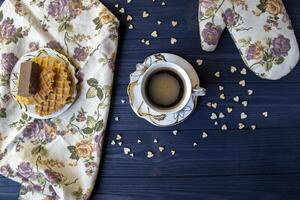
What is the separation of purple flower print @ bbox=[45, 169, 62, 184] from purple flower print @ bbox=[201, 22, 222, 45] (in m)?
0.33

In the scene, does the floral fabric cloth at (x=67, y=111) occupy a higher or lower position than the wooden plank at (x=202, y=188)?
→ higher

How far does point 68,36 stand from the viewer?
73 cm

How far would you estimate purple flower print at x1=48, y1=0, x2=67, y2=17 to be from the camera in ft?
2.42

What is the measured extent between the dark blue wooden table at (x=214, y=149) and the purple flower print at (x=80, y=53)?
3.3 inches

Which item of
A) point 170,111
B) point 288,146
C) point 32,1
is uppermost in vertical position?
point 32,1

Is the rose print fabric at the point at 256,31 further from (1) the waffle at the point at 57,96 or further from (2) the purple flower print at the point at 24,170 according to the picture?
(2) the purple flower print at the point at 24,170

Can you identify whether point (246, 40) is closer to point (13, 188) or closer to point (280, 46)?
point (280, 46)

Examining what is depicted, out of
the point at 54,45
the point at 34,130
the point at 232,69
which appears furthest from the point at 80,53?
the point at 232,69

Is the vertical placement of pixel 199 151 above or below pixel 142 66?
below

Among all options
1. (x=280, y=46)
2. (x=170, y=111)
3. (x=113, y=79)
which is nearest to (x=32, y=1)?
(x=113, y=79)

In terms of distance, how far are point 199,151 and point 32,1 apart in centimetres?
38

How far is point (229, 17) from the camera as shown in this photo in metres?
0.72

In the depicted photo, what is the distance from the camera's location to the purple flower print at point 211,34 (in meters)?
0.70

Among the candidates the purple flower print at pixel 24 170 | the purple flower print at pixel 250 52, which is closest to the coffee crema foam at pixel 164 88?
the purple flower print at pixel 250 52
